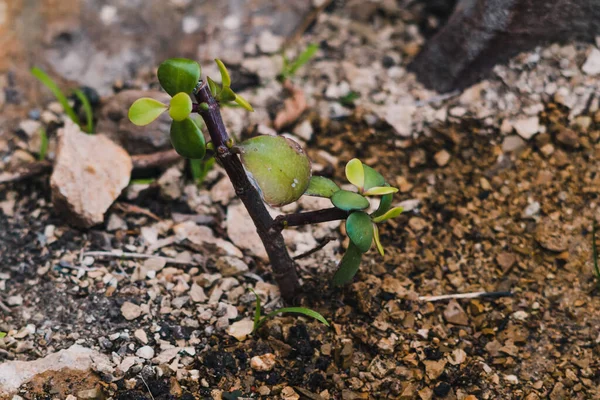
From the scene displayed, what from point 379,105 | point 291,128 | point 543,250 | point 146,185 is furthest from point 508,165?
point 146,185

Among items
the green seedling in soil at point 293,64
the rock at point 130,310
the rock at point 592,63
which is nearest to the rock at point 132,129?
the green seedling in soil at point 293,64

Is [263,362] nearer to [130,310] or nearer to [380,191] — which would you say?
[130,310]

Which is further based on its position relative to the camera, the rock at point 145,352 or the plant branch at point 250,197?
the rock at point 145,352

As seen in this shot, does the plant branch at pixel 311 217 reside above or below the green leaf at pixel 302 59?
above

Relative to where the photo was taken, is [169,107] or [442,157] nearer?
[169,107]

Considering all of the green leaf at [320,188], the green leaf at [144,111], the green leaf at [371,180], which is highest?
the green leaf at [144,111]

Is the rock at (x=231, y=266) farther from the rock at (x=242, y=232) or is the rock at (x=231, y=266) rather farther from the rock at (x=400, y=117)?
the rock at (x=400, y=117)

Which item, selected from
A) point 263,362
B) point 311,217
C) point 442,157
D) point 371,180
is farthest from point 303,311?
point 442,157
